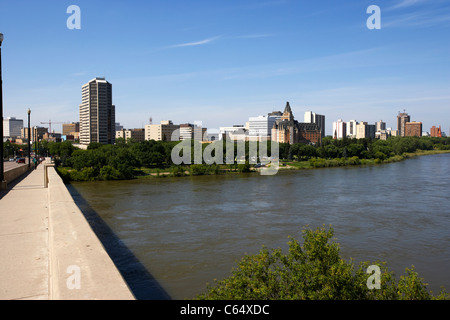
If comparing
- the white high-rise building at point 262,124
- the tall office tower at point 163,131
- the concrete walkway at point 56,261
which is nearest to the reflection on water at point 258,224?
the concrete walkway at point 56,261

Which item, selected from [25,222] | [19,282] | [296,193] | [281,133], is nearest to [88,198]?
[296,193]

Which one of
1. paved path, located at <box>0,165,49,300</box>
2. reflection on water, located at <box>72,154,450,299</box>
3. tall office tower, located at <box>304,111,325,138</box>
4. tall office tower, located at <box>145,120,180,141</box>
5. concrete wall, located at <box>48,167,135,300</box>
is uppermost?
tall office tower, located at <box>304,111,325,138</box>

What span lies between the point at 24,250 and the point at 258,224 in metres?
12.8

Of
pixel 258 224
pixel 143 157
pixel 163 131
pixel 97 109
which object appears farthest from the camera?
pixel 163 131

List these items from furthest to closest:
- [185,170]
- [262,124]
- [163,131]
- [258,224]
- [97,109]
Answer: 1. [262,124]
2. [163,131]
3. [97,109]
4. [185,170]
5. [258,224]

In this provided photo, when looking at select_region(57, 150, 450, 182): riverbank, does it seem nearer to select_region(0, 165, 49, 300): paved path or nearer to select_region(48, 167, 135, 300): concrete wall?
select_region(0, 165, 49, 300): paved path

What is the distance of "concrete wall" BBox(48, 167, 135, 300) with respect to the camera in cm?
375

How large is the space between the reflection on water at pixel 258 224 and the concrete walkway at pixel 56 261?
4.04m

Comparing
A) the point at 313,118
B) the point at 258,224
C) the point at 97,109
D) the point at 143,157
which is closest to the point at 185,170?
the point at 143,157

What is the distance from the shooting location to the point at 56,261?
189 inches

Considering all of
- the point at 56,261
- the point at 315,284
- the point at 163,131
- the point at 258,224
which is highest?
the point at 163,131

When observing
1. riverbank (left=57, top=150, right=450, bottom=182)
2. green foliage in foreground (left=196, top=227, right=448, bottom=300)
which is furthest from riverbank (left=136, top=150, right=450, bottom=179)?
green foliage in foreground (left=196, top=227, right=448, bottom=300)

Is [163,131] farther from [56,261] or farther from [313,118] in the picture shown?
[56,261]

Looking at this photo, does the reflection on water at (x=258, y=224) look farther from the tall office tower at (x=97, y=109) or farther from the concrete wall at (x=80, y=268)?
the tall office tower at (x=97, y=109)
